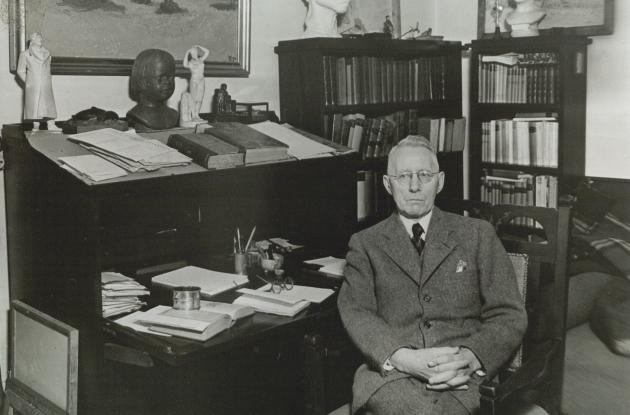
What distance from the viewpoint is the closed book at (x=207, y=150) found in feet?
7.98

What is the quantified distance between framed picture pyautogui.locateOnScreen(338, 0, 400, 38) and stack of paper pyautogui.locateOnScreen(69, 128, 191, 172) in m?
1.78

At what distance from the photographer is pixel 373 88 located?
374cm

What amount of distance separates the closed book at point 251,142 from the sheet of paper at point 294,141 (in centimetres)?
10

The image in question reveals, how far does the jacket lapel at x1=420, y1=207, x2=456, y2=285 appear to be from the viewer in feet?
6.92

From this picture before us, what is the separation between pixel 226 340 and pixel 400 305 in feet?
1.75

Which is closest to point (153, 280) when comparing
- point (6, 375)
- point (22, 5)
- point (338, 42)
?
point (6, 375)

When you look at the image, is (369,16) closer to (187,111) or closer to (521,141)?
(521,141)

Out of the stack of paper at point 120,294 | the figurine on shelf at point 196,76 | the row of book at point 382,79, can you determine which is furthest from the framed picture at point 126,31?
the stack of paper at point 120,294

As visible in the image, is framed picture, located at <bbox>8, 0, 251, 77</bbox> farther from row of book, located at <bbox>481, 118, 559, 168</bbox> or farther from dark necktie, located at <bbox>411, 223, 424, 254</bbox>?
row of book, located at <bbox>481, 118, 559, 168</bbox>

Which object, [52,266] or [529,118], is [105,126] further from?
[529,118]

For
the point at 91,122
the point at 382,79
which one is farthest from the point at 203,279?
the point at 382,79

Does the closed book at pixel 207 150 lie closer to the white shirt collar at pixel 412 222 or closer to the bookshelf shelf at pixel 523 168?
the white shirt collar at pixel 412 222

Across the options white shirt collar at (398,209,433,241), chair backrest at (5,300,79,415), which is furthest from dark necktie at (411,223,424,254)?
chair backrest at (5,300,79,415)

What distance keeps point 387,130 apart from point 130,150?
70.3 inches
